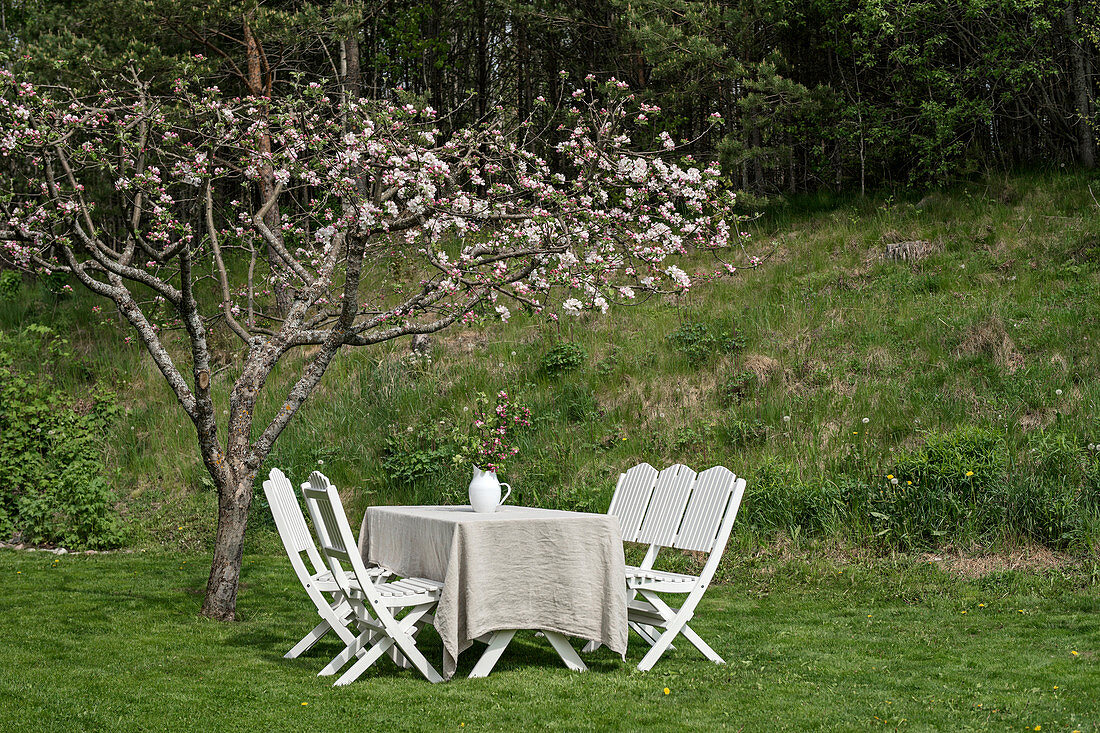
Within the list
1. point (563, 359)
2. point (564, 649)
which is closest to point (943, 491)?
point (564, 649)

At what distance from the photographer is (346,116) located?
680 centimetres

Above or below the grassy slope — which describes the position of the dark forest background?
above

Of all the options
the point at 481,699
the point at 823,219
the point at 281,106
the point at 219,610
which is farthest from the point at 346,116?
the point at 823,219

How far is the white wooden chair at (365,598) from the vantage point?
4.34m

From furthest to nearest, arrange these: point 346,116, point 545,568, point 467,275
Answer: point 467,275 → point 346,116 → point 545,568

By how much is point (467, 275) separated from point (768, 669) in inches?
183

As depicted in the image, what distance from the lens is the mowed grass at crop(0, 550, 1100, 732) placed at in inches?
147

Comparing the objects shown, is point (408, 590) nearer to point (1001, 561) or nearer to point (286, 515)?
point (286, 515)

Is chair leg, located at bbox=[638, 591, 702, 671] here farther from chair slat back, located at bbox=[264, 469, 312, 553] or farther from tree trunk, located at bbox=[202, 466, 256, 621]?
tree trunk, located at bbox=[202, 466, 256, 621]

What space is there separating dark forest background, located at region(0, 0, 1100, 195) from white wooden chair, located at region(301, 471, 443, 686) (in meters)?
6.90

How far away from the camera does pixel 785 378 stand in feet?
31.9

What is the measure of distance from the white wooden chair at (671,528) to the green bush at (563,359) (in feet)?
15.7

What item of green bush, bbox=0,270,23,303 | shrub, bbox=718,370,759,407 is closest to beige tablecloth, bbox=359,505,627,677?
shrub, bbox=718,370,759,407

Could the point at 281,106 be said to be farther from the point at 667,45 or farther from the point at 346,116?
the point at 667,45
